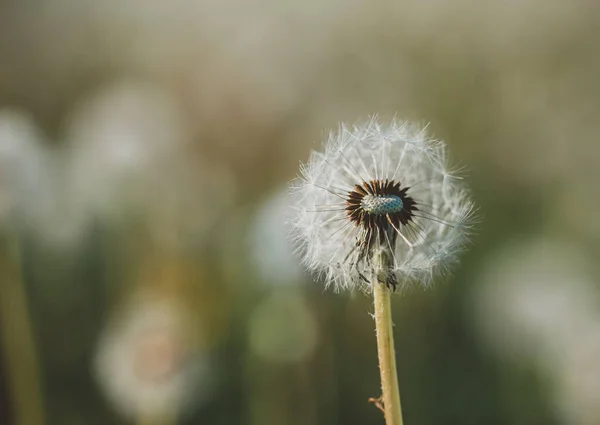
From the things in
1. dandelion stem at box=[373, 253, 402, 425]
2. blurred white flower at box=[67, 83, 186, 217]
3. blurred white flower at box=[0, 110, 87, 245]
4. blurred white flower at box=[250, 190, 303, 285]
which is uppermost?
blurred white flower at box=[67, 83, 186, 217]

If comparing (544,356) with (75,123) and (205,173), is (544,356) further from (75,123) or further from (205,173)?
(75,123)

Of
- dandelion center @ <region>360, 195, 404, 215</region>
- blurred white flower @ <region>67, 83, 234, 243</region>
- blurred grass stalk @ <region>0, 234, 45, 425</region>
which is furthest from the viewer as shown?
blurred white flower @ <region>67, 83, 234, 243</region>

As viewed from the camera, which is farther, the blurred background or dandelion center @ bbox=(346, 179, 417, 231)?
the blurred background

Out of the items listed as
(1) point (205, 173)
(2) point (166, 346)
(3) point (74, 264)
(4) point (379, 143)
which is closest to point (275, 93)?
(1) point (205, 173)

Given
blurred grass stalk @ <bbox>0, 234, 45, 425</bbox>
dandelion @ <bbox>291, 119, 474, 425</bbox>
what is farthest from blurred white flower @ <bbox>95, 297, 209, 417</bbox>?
dandelion @ <bbox>291, 119, 474, 425</bbox>

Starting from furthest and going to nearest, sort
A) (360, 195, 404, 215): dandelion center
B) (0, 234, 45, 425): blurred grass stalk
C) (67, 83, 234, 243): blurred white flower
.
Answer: (67, 83, 234, 243): blurred white flower, (0, 234, 45, 425): blurred grass stalk, (360, 195, 404, 215): dandelion center

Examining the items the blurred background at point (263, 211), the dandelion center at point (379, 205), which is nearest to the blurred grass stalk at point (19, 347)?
the blurred background at point (263, 211)

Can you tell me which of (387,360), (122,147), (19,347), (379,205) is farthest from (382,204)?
(122,147)

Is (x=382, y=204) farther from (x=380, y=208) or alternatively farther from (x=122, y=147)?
(x=122, y=147)

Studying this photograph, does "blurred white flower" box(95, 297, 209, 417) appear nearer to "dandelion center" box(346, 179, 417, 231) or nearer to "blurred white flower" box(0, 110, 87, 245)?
"blurred white flower" box(0, 110, 87, 245)
